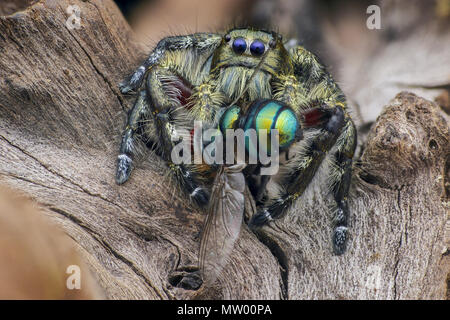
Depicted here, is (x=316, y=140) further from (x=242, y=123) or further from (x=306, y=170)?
(x=242, y=123)

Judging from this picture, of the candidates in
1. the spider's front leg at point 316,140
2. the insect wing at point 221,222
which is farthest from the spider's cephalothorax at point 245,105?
the insect wing at point 221,222

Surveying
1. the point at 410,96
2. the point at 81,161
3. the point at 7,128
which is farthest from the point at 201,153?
the point at 410,96

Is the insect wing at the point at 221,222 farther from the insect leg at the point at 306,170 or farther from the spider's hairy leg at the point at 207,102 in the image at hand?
the spider's hairy leg at the point at 207,102

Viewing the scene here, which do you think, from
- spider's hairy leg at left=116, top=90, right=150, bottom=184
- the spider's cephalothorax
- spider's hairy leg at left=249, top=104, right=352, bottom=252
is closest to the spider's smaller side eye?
the spider's cephalothorax

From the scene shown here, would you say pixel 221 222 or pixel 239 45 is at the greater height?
pixel 239 45

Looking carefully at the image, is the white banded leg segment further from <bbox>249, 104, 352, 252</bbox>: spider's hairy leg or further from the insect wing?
<bbox>249, 104, 352, 252</bbox>: spider's hairy leg

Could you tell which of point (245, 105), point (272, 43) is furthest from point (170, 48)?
point (245, 105)

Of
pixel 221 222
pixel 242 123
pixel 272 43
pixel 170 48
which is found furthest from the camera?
pixel 170 48
